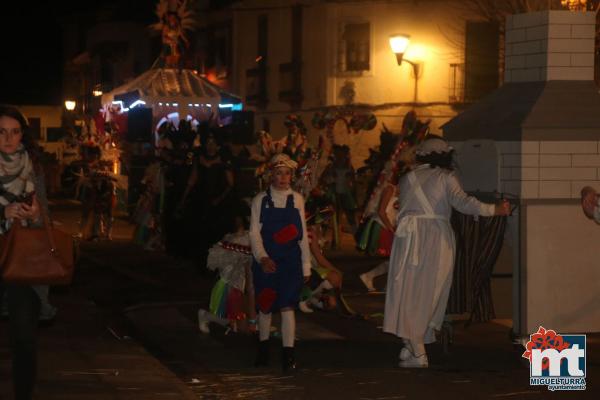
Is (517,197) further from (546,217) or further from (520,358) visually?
(520,358)

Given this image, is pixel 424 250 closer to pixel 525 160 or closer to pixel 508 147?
pixel 525 160

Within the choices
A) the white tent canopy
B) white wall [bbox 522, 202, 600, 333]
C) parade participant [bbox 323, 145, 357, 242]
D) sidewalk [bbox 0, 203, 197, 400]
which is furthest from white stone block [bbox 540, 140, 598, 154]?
the white tent canopy

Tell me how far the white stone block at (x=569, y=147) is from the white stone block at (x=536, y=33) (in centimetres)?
93

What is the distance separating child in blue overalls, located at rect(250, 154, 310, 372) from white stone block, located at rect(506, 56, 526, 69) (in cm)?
267

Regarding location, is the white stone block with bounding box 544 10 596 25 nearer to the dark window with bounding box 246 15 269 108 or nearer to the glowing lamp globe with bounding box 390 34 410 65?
the glowing lamp globe with bounding box 390 34 410 65

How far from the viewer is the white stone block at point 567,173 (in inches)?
413

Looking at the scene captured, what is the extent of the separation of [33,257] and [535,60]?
542 centimetres

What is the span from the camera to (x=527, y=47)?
10.9 m

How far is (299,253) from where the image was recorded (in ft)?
31.2

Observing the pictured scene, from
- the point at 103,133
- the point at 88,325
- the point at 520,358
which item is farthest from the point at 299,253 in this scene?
the point at 103,133

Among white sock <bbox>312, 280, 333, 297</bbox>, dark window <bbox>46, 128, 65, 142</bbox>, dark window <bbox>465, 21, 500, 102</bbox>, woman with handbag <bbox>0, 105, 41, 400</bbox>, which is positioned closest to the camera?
woman with handbag <bbox>0, 105, 41, 400</bbox>

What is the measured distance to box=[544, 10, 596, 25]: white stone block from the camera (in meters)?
10.6

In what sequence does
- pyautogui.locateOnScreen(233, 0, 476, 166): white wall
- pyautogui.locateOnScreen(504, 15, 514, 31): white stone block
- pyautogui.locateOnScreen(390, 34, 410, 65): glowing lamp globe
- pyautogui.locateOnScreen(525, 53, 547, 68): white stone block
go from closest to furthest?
pyautogui.locateOnScreen(525, 53, 547, 68): white stone block → pyautogui.locateOnScreen(504, 15, 514, 31): white stone block → pyautogui.locateOnScreen(390, 34, 410, 65): glowing lamp globe → pyautogui.locateOnScreen(233, 0, 476, 166): white wall

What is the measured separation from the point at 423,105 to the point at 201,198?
20.1 metres
